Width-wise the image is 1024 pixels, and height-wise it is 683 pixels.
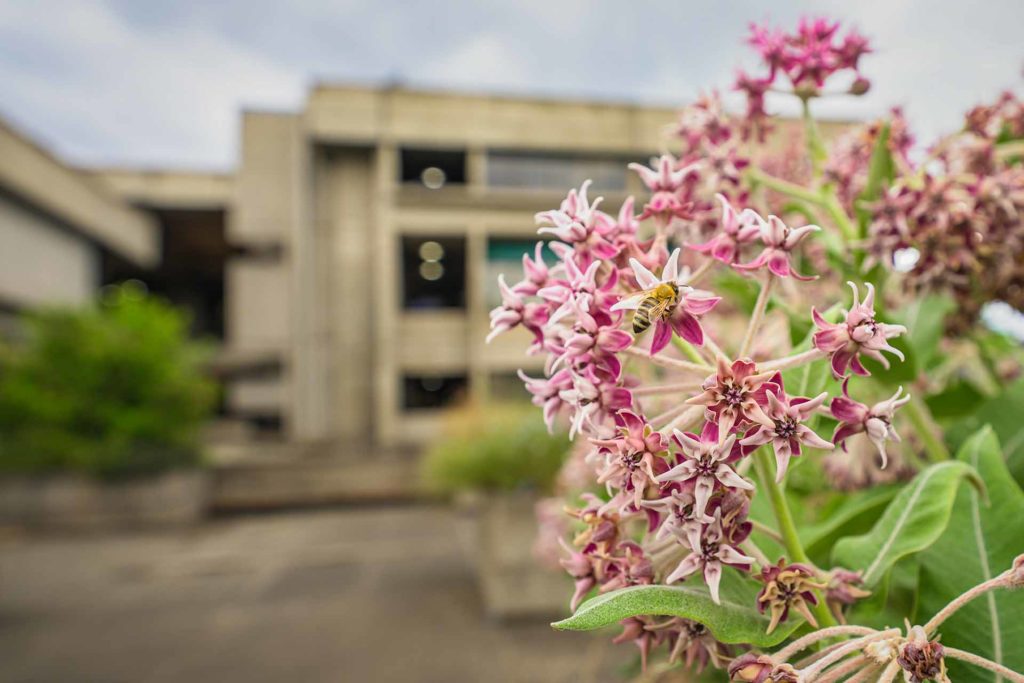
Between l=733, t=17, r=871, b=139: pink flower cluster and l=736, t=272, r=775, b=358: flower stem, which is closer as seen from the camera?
l=736, t=272, r=775, b=358: flower stem

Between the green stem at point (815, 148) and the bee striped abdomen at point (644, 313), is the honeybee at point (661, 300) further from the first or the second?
the green stem at point (815, 148)

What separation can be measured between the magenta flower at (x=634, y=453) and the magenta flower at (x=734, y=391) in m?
0.04

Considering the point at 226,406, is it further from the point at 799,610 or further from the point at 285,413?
the point at 799,610

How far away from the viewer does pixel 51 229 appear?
17.0 metres

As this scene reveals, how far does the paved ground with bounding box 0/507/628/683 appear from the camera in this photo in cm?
455

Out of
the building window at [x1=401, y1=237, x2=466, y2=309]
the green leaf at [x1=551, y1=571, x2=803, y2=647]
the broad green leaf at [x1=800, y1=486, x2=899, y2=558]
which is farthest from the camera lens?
the building window at [x1=401, y1=237, x2=466, y2=309]

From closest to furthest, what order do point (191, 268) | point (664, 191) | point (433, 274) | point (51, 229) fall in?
point (664, 191) < point (51, 229) < point (433, 274) < point (191, 268)

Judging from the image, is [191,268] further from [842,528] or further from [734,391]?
[734,391]

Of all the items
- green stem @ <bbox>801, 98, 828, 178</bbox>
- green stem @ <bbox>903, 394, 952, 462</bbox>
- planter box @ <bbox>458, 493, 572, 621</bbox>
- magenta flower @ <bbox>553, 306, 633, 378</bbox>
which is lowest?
planter box @ <bbox>458, 493, 572, 621</bbox>

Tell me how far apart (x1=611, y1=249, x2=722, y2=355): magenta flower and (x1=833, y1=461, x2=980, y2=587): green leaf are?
0.27 meters

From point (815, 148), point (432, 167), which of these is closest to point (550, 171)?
point (432, 167)

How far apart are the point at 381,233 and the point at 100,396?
27.6ft

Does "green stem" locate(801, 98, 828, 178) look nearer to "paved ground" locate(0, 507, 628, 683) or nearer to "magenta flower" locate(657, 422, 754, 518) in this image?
"magenta flower" locate(657, 422, 754, 518)

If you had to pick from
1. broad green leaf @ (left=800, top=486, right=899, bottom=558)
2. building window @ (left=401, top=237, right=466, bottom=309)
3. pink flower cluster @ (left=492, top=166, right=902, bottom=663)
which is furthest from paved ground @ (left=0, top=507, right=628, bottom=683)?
building window @ (left=401, top=237, right=466, bottom=309)
